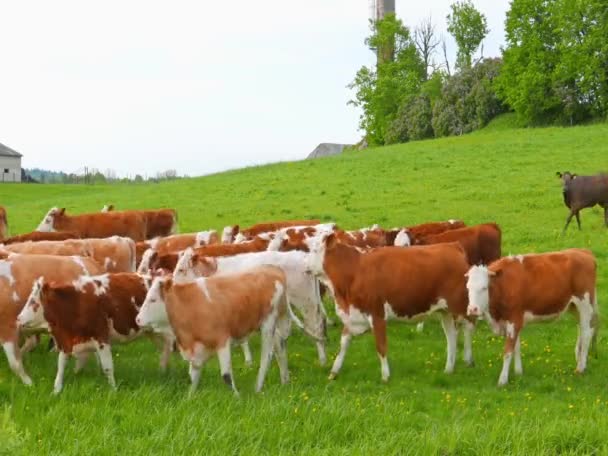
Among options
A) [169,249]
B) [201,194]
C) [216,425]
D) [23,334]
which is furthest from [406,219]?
[216,425]

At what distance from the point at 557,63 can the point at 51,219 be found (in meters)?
46.3

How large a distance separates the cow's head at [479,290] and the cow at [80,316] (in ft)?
13.1

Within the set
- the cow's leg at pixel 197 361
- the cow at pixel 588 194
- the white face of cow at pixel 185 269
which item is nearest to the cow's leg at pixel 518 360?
the cow's leg at pixel 197 361

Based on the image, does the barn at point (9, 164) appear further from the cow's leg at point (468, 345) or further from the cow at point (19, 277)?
the cow's leg at point (468, 345)

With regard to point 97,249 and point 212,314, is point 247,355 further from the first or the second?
point 97,249

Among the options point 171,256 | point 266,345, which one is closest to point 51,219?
point 171,256

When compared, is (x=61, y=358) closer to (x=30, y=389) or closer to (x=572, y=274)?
(x=30, y=389)

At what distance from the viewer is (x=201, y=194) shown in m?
35.7

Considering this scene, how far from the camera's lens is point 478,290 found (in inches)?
423

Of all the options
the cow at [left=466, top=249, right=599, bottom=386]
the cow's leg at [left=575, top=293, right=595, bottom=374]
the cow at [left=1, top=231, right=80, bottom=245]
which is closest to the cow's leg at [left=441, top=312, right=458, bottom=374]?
the cow at [left=466, top=249, right=599, bottom=386]

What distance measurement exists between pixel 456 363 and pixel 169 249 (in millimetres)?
6551

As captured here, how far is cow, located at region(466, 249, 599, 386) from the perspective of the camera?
35.5 ft

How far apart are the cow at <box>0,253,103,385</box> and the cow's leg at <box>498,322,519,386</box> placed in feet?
19.1

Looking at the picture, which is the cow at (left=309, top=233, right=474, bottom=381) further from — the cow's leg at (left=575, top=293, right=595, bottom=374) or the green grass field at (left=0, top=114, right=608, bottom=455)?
the cow's leg at (left=575, top=293, right=595, bottom=374)
